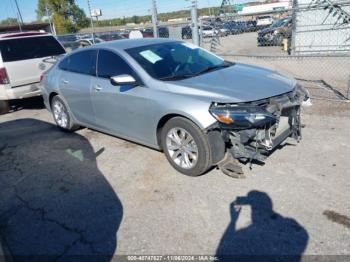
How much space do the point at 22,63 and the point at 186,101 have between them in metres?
5.21

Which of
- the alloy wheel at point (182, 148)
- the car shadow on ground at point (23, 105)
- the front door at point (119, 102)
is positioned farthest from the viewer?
the car shadow on ground at point (23, 105)

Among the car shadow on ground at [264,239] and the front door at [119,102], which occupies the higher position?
the front door at [119,102]

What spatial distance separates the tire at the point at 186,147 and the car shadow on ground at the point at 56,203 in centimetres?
88

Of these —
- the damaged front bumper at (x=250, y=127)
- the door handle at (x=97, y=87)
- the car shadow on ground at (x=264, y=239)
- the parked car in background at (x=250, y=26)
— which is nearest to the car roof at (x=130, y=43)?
the door handle at (x=97, y=87)

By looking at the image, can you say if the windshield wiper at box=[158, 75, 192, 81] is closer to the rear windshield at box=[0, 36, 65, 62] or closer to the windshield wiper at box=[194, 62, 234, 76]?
the windshield wiper at box=[194, 62, 234, 76]

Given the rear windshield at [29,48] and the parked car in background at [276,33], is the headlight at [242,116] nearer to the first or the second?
the rear windshield at [29,48]

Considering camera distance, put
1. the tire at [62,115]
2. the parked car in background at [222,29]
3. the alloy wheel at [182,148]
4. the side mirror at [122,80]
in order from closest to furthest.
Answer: the alloy wheel at [182,148] → the side mirror at [122,80] → the tire at [62,115] → the parked car in background at [222,29]

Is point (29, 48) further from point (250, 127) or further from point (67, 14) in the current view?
point (67, 14)

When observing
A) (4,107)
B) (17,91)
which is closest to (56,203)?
(17,91)

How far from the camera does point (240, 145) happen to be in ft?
12.1

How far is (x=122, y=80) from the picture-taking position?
4020mm

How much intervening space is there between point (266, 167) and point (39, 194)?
2859mm

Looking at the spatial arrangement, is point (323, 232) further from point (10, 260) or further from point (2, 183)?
point (2, 183)

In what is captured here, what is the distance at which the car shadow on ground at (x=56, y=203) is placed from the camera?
300 centimetres
